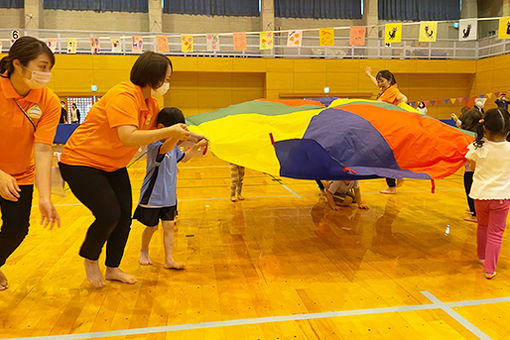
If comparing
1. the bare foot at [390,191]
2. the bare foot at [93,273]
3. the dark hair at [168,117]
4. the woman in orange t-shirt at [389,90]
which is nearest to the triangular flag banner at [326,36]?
the bare foot at [390,191]

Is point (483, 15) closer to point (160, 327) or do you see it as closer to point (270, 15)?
point (270, 15)

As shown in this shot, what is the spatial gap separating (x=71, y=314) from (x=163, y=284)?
52 centimetres

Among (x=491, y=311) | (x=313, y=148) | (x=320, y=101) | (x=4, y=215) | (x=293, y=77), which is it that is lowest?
(x=491, y=311)

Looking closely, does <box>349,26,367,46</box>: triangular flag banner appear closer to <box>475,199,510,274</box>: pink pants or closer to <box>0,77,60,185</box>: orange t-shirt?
<box>475,199,510,274</box>: pink pants

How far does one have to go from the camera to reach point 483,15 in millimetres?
14352

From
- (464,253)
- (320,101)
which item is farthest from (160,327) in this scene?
(320,101)

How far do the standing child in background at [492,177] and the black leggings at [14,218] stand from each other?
2.40m

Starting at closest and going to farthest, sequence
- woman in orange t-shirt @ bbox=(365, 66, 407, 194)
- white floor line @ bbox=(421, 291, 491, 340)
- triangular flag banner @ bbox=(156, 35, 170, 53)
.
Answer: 1. white floor line @ bbox=(421, 291, 491, 340)
2. woman in orange t-shirt @ bbox=(365, 66, 407, 194)
3. triangular flag banner @ bbox=(156, 35, 170, 53)

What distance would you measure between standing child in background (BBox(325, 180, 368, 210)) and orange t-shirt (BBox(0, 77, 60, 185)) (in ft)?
9.21

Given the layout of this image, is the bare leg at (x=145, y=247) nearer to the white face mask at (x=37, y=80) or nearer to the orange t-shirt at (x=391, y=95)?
the white face mask at (x=37, y=80)

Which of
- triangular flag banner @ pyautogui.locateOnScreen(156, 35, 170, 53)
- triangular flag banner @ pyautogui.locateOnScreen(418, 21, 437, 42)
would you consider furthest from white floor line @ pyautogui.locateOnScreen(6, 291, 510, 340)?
triangular flag banner @ pyautogui.locateOnScreen(156, 35, 170, 53)

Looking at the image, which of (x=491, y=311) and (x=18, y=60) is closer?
(x=18, y=60)

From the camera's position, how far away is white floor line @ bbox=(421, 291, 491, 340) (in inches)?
68.4

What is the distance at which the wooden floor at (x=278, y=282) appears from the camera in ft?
6.00
